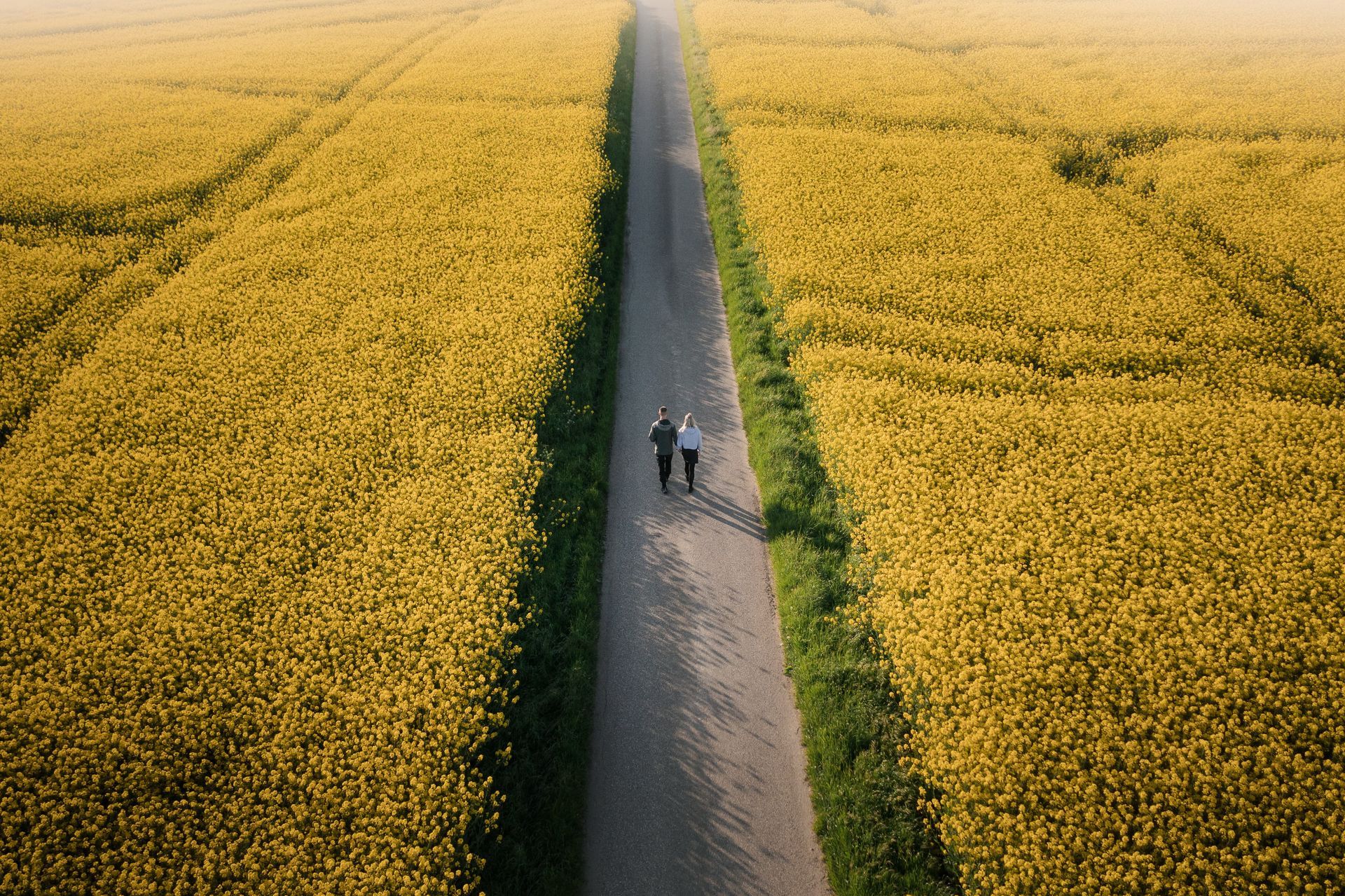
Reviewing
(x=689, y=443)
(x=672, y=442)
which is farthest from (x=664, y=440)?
(x=689, y=443)

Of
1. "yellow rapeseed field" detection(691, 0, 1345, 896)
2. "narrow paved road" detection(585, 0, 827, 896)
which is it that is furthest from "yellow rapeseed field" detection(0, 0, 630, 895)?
"yellow rapeseed field" detection(691, 0, 1345, 896)

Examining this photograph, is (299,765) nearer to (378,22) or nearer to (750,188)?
(750,188)

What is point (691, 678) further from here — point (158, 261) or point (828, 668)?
point (158, 261)

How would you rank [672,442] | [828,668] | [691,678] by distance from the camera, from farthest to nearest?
[672,442]
[691,678]
[828,668]

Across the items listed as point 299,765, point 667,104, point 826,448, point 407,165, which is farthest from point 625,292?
point 667,104

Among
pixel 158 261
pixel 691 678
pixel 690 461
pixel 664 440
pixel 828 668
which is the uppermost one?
pixel 158 261
